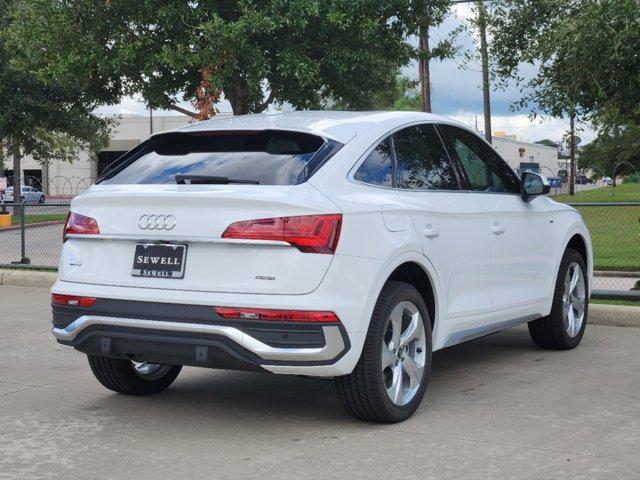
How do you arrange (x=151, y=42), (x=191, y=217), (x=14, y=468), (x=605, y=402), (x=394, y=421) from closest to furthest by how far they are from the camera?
(x=14, y=468) → (x=191, y=217) → (x=394, y=421) → (x=605, y=402) → (x=151, y=42)

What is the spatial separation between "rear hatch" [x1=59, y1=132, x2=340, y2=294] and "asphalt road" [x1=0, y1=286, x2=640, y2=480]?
0.86m

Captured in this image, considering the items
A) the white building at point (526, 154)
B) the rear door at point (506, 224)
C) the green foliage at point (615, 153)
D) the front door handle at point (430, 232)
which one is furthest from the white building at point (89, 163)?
the front door handle at point (430, 232)

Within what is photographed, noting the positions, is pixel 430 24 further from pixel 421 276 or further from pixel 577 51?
pixel 421 276

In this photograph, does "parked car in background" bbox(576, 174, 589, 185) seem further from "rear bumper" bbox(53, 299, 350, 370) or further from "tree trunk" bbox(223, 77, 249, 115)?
"rear bumper" bbox(53, 299, 350, 370)

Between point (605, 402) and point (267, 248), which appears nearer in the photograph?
point (267, 248)

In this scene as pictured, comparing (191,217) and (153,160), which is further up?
(153,160)

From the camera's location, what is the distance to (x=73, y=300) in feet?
17.9

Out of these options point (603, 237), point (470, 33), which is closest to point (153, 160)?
point (603, 237)

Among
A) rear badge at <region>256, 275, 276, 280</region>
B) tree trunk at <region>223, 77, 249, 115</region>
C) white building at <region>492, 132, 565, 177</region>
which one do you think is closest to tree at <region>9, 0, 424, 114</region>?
tree trunk at <region>223, 77, 249, 115</region>

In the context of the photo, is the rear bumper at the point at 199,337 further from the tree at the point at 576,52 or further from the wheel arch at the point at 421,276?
the tree at the point at 576,52

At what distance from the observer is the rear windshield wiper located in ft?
17.2

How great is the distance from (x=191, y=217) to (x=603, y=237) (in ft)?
21.8

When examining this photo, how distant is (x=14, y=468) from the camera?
15.5 feet

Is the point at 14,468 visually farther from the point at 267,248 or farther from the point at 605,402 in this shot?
the point at 605,402
